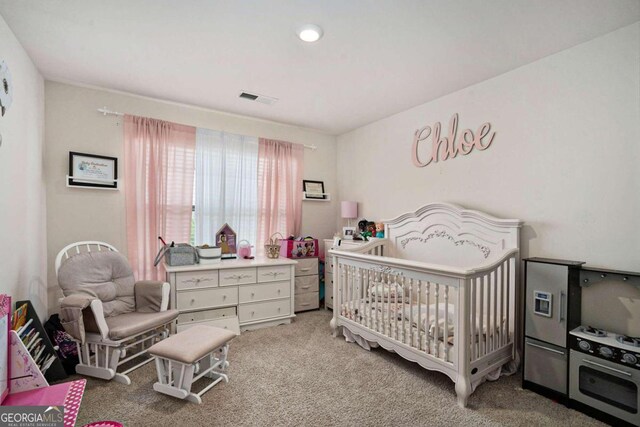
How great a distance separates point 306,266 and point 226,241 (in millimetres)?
1016

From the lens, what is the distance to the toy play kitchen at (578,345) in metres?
1.70

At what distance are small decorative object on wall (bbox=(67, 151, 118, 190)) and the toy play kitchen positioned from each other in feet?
12.0

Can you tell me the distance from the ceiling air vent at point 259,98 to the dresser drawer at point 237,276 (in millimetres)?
1769

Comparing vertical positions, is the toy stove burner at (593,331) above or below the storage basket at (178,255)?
below

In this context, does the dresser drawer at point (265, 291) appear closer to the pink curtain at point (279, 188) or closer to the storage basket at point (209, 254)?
the storage basket at point (209, 254)

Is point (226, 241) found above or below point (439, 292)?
above

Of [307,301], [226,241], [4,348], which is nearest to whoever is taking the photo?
[4,348]

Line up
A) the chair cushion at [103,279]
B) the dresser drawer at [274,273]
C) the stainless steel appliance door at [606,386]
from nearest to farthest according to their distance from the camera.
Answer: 1. the stainless steel appliance door at [606,386]
2. the chair cushion at [103,279]
3. the dresser drawer at [274,273]

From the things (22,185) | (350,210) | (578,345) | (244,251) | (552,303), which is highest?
(22,185)

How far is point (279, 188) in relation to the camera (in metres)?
3.93

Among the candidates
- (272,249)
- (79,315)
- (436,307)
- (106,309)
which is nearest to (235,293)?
(272,249)

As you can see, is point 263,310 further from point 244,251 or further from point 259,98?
point 259,98

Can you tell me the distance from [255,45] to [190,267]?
205 cm
